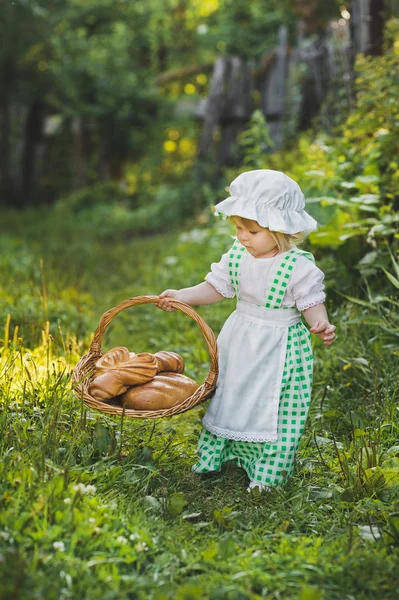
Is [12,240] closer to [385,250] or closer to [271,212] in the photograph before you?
[385,250]

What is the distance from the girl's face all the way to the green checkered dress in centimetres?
9

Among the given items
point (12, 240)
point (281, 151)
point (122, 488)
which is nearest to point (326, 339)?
point (122, 488)

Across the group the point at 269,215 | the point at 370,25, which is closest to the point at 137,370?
the point at 269,215

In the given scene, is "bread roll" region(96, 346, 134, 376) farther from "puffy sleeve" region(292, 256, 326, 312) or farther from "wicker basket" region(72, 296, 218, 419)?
"puffy sleeve" region(292, 256, 326, 312)

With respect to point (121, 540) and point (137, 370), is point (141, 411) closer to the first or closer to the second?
point (137, 370)

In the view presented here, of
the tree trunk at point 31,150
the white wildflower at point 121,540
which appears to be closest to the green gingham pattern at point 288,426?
the white wildflower at point 121,540

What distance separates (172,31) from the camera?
1847 centimetres

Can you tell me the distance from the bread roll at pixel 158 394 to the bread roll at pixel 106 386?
0.07 m

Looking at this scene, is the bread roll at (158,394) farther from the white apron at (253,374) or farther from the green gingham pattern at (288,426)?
the green gingham pattern at (288,426)

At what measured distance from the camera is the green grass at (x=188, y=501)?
2.18 meters

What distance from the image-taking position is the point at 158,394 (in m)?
2.94

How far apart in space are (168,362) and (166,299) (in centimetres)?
33

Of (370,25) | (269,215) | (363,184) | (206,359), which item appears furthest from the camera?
(370,25)

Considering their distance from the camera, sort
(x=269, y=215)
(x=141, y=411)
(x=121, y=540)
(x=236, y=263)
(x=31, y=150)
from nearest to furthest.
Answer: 1. (x=121, y=540)
2. (x=141, y=411)
3. (x=269, y=215)
4. (x=236, y=263)
5. (x=31, y=150)
